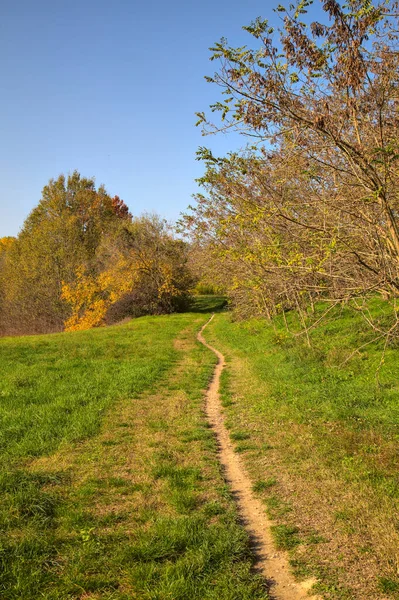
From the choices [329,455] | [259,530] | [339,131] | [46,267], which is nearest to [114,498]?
[259,530]

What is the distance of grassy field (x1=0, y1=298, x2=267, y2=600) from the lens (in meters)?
3.39

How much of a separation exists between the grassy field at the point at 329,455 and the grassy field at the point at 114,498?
63 cm

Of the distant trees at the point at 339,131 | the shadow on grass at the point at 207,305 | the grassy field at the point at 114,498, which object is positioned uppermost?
the distant trees at the point at 339,131

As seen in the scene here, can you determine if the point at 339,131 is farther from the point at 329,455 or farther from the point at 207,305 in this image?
the point at 207,305

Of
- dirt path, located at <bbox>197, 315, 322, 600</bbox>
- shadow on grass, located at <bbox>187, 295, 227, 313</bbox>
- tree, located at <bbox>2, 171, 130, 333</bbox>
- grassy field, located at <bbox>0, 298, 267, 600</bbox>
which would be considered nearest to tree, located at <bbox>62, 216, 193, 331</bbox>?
tree, located at <bbox>2, 171, 130, 333</bbox>

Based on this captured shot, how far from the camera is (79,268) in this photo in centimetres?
3475

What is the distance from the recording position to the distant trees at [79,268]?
33.5 meters

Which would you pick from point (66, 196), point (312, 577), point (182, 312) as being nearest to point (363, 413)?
point (312, 577)

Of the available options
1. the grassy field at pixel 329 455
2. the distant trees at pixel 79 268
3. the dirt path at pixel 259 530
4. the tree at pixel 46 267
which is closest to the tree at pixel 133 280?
the distant trees at pixel 79 268

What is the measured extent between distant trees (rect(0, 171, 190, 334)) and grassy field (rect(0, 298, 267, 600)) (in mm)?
23506

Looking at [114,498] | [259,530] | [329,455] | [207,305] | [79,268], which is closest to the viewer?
[259,530]

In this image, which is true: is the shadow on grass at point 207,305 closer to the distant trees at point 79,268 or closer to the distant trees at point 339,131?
the distant trees at point 79,268

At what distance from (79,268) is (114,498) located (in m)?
31.8

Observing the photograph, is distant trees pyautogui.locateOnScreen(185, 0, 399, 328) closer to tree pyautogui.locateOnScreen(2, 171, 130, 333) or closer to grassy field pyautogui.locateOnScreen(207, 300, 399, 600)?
grassy field pyautogui.locateOnScreen(207, 300, 399, 600)
